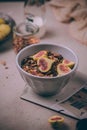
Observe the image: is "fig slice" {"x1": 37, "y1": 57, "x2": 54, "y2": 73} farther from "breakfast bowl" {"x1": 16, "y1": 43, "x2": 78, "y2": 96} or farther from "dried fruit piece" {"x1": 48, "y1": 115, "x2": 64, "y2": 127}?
"dried fruit piece" {"x1": 48, "y1": 115, "x2": 64, "y2": 127}

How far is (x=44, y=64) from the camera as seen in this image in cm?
87

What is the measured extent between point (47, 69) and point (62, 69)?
1.7 inches

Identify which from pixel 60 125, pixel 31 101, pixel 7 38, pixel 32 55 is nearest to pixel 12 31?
pixel 7 38

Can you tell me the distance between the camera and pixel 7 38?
113cm

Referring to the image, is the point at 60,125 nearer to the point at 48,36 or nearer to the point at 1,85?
the point at 1,85

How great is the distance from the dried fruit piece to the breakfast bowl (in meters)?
0.08

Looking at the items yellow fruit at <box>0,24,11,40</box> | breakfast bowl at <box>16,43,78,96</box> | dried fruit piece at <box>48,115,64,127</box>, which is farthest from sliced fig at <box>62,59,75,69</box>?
yellow fruit at <box>0,24,11,40</box>

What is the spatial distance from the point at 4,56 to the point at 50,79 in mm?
328

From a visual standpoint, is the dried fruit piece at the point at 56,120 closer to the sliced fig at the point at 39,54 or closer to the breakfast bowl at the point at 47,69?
the breakfast bowl at the point at 47,69

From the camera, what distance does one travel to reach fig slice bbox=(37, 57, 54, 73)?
2.84 feet

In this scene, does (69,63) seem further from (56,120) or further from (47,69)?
(56,120)

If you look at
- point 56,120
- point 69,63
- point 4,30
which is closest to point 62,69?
point 69,63

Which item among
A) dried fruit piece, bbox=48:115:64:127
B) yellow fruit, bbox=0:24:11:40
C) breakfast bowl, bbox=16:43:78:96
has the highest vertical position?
breakfast bowl, bbox=16:43:78:96

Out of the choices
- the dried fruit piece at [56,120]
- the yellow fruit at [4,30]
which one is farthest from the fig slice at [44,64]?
the yellow fruit at [4,30]
